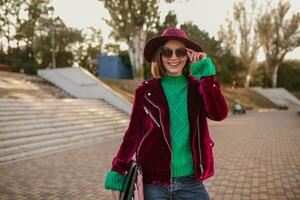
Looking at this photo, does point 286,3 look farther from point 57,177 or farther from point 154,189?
point 154,189

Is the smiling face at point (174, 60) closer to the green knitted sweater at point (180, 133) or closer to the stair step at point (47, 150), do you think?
the green knitted sweater at point (180, 133)

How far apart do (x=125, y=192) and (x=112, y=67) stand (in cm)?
3113

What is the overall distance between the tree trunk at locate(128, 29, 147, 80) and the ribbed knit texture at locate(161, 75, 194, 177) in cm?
2349

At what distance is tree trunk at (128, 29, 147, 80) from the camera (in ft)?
83.6

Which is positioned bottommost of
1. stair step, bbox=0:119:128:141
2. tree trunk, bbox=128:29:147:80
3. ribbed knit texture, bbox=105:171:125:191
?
stair step, bbox=0:119:128:141

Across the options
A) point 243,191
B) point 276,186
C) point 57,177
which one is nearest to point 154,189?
point 243,191

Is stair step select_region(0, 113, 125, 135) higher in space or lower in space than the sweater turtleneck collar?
lower

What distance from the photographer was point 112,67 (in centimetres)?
3272

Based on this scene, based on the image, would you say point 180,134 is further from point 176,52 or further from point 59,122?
point 59,122

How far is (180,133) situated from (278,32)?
46750 millimetres

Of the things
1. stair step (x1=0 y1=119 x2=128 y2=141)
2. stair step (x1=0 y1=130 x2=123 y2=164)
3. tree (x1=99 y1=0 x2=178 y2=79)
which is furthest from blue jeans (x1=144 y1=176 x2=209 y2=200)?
tree (x1=99 y1=0 x2=178 y2=79)

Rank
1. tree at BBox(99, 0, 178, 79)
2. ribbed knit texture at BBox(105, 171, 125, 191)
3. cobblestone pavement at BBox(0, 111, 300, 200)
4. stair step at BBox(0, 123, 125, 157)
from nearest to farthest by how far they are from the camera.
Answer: ribbed knit texture at BBox(105, 171, 125, 191), cobblestone pavement at BBox(0, 111, 300, 200), stair step at BBox(0, 123, 125, 157), tree at BBox(99, 0, 178, 79)

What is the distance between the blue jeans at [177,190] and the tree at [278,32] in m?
45.3

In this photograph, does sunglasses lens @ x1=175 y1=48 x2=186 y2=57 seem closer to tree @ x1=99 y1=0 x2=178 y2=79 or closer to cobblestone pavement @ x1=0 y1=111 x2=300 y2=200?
cobblestone pavement @ x1=0 y1=111 x2=300 y2=200
